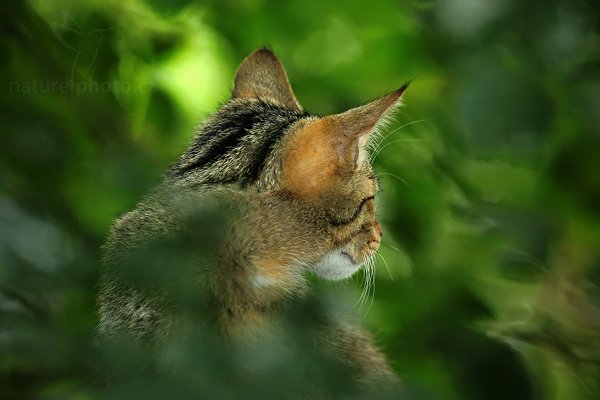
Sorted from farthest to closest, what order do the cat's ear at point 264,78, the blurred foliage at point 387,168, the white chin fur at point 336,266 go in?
the cat's ear at point 264,78 → the white chin fur at point 336,266 → the blurred foliage at point 387,168

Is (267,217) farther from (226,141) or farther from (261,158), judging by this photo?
(226,141)

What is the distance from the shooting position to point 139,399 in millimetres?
724

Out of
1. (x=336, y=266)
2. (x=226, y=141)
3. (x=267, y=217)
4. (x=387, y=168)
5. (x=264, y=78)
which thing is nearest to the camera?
(x=267, y=217)

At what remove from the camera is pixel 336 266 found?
1.98 m

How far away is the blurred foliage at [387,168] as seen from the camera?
0.92 meters

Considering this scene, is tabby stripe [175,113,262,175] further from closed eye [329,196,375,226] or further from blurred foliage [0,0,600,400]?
closed eye [329,196,375,226]

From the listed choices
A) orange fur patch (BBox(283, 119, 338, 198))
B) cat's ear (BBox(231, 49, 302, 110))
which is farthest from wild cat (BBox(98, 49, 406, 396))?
cat's ear (BBox(231, 49, 302, 110))

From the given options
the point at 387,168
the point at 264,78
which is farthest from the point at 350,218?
the point at 264,78

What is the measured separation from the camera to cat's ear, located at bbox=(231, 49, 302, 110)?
2.32 metres

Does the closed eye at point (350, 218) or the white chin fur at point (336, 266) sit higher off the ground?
the closed eye at point (350, 218)

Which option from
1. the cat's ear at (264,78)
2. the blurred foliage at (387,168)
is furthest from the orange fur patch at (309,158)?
the cat's ear at (264,78)

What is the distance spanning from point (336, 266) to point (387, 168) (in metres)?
0.31

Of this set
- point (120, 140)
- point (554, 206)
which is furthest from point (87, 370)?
point (120, 140)

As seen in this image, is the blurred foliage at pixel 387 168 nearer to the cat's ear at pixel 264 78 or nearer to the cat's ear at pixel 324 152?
the cat's ear at pixel 264 78
